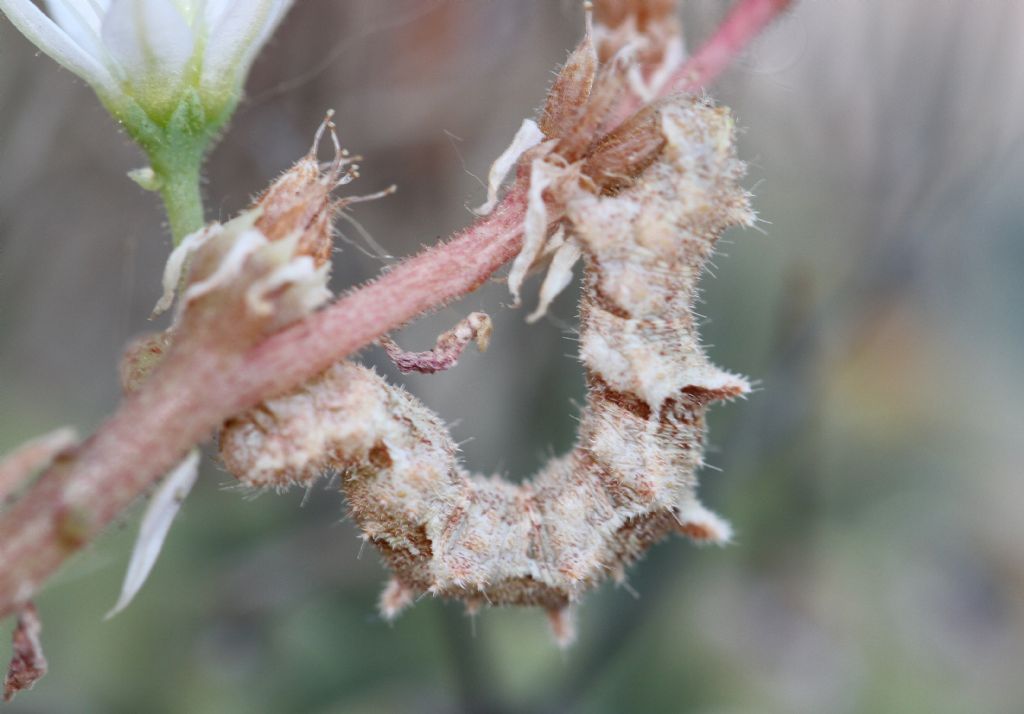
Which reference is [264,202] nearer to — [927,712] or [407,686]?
[407,686]

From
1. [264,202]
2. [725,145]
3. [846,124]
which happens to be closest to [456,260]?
[264,202]

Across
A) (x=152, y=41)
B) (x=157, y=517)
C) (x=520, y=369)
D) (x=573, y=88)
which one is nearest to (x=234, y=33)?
(x=152, y=41)

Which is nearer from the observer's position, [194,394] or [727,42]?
[194,394]

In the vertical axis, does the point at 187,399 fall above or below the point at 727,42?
below

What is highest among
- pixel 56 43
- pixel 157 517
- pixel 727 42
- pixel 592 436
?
pixel 727 42

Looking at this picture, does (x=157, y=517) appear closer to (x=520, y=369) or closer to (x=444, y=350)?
(x=444, y=350)

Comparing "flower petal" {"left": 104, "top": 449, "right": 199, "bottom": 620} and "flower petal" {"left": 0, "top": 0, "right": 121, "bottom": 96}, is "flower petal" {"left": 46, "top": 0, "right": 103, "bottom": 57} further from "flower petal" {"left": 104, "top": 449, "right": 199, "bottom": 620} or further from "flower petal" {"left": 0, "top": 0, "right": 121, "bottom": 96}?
"flower petal" {"left": 104, "top": 449, "right": 199, "bottom": 620}
